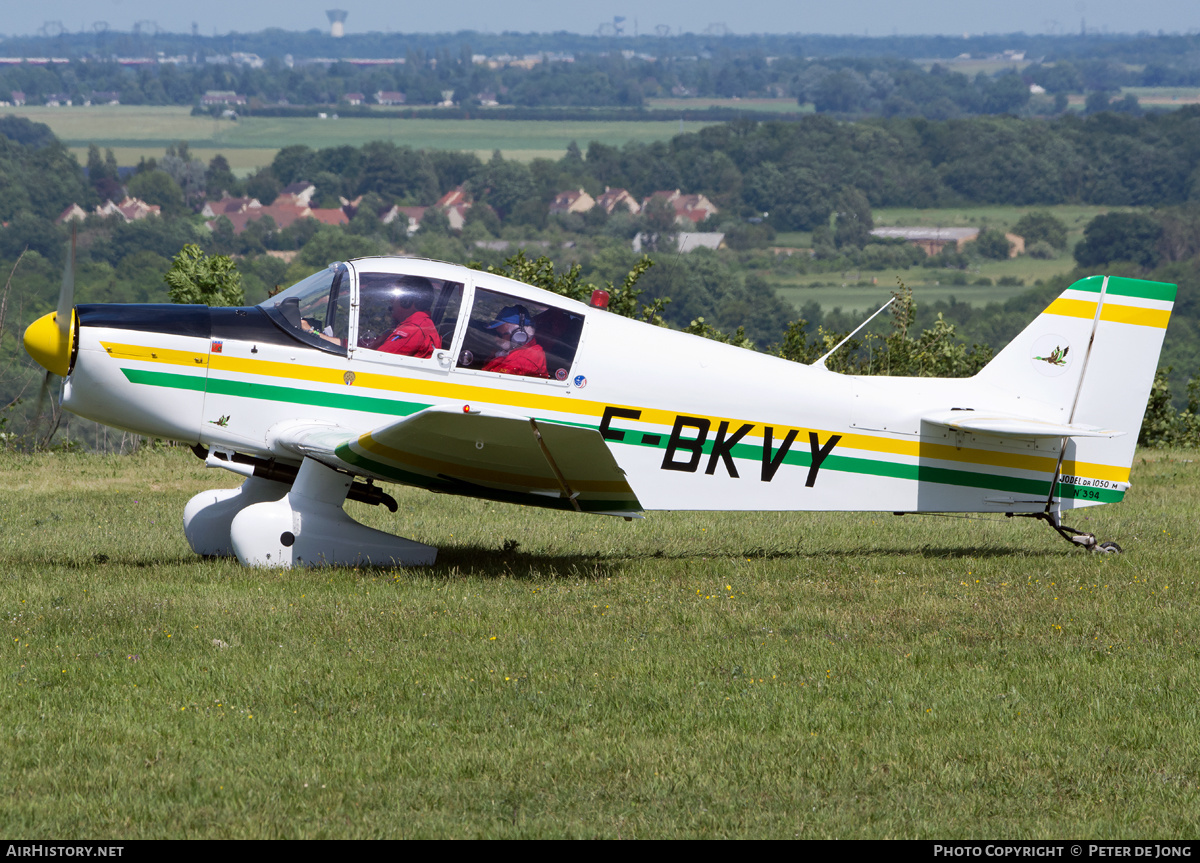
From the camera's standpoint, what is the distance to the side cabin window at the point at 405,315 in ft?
29.5

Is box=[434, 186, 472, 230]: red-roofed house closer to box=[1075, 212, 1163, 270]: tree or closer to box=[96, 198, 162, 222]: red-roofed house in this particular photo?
box=[96, 198, 162, 222]: red-roofed house

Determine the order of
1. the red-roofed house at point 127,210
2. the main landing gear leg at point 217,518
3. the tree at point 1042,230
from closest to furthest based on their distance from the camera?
1. the main landing gear leg at point 217,518
2. the red-roofed house at point 127,210
3. the tree at point 1042,230

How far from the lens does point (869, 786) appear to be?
5488mm

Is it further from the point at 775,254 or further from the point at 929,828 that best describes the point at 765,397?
the point at 775,254

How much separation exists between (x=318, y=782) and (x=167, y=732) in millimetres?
993

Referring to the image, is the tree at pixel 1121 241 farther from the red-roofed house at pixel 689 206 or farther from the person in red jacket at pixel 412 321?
the person in red jacket at pixel 412 321

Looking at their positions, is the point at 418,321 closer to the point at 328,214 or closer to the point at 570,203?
the point at 328,214

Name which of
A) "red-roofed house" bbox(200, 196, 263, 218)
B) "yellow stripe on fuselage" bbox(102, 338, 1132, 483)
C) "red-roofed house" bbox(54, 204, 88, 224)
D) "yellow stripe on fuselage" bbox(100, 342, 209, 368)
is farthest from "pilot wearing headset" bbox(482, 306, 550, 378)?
"red-roofed house" bbox(200, 196, 263, 218)

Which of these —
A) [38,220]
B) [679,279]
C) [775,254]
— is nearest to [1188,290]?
[679,279]

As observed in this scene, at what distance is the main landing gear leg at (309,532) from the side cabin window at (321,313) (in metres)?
0.90

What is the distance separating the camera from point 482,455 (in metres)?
8.57

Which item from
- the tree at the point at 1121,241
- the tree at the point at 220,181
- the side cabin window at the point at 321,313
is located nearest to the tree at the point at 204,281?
the side cabin window at the point at 321,313
